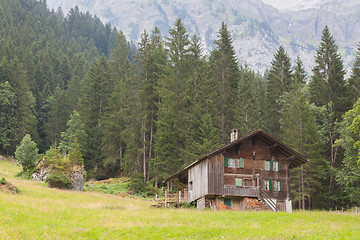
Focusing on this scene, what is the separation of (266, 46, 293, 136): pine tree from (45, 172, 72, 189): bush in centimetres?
3143

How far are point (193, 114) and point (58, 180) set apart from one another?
740 inches

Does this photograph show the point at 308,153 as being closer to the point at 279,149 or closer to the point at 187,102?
the point at 279,149

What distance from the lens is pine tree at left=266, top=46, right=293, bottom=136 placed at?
61875 millimetres

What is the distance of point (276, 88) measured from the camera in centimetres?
6612

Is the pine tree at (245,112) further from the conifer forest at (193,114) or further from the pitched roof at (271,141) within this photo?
the pitched roof at (271,141)

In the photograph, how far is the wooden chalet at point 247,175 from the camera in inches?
1414

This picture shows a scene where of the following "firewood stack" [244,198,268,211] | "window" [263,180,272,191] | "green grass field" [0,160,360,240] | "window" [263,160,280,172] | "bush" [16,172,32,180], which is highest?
"window" [263,160,280,172]

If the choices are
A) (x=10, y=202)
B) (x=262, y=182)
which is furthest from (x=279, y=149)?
(x=10, y=202)

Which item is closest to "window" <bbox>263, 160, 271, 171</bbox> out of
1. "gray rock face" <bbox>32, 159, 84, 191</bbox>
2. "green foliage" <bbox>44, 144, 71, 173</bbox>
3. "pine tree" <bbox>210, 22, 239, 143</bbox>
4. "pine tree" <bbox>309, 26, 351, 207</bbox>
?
"pine tree" <bbox>309, 26, 351, 207</bbox>

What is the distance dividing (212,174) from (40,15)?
470 ft

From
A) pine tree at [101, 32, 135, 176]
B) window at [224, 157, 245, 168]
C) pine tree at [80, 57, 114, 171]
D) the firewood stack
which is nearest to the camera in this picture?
the firewood stack

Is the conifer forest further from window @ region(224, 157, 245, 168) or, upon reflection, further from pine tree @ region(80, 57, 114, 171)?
window @ region(224, 157, 245, 168)

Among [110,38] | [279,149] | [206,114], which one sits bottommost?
[279,149]

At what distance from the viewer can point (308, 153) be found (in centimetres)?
4588
